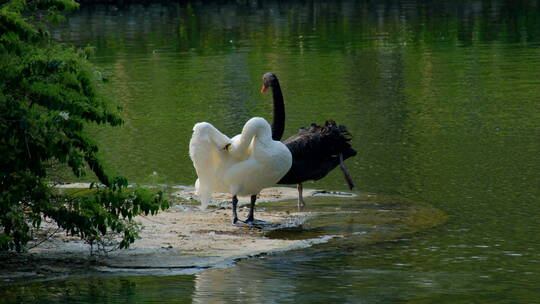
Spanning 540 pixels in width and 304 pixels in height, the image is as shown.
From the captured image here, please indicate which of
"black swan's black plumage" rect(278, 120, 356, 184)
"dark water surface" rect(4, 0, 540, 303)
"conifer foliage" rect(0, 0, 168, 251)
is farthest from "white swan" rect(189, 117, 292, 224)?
"conifer foliage" rect(0, 0, 168, 251)

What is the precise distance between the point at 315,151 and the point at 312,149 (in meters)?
0.06

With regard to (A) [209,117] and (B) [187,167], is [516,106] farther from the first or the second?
(B) [187,167]

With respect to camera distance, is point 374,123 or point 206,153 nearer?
point 206,153

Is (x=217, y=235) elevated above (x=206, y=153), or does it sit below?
below

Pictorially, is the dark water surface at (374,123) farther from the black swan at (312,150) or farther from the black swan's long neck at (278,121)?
the black swan's long neck at (278,121)

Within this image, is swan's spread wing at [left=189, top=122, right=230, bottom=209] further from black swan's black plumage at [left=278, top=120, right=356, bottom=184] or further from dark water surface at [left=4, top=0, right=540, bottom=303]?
black swan's black plumage at [left=278, top=120, right=356, bottom=184]

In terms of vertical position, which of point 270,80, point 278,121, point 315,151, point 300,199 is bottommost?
point 300,199

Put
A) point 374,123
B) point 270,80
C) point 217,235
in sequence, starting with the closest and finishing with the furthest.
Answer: point 217,235
point 270,80
point 374,123

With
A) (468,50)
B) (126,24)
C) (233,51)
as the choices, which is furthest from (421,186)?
(126,24)

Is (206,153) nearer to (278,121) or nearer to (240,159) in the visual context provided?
(240,159)

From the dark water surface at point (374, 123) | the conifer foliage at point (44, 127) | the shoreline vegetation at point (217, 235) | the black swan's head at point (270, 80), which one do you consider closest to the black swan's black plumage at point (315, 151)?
the shoreline vegetation at point (217, 235)

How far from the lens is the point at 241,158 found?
1314 centimetres

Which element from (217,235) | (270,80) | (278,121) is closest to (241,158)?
(217,235)

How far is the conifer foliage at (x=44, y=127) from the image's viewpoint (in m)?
10.1
